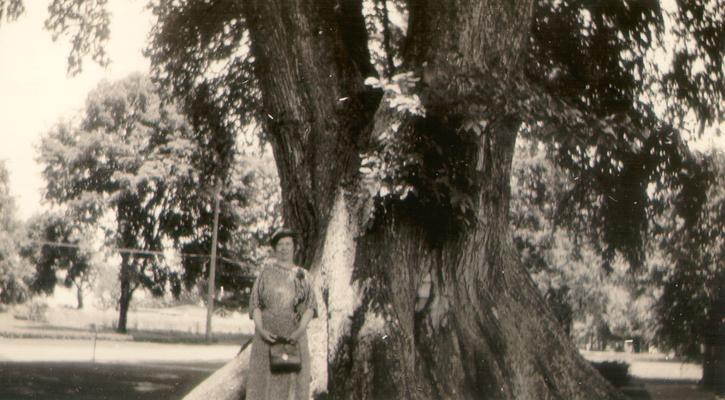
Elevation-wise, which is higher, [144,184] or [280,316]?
[144,184]

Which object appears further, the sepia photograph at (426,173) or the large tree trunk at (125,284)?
the large tree trunk at (125,284)

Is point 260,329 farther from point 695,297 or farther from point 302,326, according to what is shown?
point 695,297

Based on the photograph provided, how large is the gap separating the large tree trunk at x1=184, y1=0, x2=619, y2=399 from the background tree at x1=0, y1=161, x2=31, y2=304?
51103 mm

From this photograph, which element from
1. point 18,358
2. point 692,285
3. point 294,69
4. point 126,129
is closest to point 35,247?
point 126,129

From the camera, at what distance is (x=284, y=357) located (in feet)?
22.4

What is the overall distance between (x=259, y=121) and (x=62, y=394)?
574cm

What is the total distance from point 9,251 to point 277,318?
58193 mm

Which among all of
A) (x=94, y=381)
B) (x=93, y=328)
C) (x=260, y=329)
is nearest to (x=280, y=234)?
(x=260, y=329)

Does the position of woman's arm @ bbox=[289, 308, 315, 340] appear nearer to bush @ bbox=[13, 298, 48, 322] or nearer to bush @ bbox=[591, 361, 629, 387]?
bush @ bbox=[591, 361, 629, 387]

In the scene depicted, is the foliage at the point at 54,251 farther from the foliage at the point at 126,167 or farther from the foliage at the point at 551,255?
the foliage at the point at 551,255

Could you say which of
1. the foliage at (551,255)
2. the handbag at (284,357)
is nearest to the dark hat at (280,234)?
the handbag at (284,357)

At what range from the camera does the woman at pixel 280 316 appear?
6906 mm

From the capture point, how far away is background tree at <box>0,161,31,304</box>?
59656 millimetres

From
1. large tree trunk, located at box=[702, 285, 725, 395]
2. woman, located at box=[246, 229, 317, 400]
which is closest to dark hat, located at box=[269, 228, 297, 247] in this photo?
woman, located at box=[246, 229, 317, 400]
